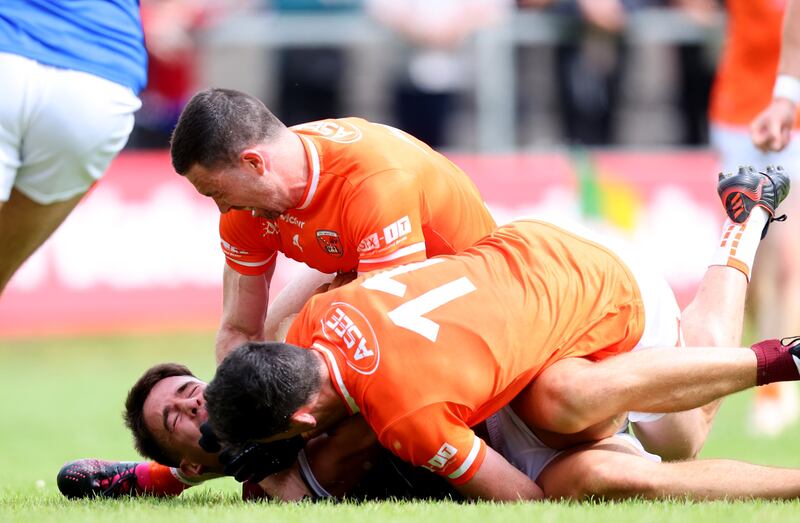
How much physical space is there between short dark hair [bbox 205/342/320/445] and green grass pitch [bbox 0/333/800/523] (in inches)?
11.3

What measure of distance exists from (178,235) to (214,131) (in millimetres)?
6212

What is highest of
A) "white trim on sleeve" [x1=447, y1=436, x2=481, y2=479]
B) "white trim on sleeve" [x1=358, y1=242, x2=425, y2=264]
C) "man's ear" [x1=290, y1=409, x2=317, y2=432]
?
"white trim on sleeve" [x1=358, y1=242, x2=425, y2=264]

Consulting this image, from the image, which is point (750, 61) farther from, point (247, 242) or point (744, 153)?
point (247, 242)

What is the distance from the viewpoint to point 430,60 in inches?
492

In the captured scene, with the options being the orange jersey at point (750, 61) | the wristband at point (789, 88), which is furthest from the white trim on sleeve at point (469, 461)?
the orange jersey at point (750, 61)

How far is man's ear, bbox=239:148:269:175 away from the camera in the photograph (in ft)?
17.3

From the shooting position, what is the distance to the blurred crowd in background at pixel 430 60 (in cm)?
1253

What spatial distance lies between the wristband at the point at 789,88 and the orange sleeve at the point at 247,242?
2609 millimetres

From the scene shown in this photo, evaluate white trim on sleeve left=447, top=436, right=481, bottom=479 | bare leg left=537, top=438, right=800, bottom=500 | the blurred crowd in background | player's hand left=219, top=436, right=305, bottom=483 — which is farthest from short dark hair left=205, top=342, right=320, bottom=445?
the blurred crowd in background

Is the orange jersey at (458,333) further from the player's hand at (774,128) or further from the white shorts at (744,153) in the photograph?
the white shorts at (744,153)

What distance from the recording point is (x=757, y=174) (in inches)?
245

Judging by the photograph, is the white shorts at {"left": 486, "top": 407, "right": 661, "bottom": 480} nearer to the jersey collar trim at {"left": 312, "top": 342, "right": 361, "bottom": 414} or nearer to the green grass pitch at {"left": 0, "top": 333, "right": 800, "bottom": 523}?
the green grass pitch at {"left": 0, "top": 333, "right": 800, "bottom": 523}

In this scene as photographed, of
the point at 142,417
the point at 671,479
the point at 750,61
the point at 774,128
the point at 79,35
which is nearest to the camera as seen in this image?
the point at 79,35

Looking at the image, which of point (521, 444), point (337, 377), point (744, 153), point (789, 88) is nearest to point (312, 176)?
point (337, 377)
